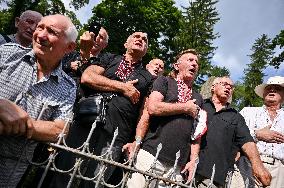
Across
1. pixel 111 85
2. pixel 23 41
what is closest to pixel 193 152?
pixel 111 85

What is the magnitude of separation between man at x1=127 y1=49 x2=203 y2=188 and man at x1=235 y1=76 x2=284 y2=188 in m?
1.43

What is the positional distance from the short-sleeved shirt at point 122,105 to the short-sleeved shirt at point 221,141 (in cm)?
98

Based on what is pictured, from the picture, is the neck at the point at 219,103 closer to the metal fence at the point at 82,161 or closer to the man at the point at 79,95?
the man at the point at 79,95

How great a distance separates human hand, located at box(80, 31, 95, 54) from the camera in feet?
14.8

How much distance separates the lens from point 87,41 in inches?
178

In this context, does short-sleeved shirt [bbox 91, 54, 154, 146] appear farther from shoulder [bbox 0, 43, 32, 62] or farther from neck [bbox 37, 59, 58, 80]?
shoulder [bbox 0, 43, 32, 62]

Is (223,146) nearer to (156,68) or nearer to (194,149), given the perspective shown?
(194,149)

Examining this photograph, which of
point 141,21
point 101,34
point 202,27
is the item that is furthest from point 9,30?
point 202,27

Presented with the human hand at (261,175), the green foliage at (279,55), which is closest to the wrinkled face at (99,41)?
the human hand at (261,175)

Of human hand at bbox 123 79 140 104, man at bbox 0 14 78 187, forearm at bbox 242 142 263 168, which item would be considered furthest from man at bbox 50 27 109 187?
forearm at bbox 242 142 263 168


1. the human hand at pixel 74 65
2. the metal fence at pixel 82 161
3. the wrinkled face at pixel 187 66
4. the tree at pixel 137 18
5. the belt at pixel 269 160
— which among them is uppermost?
the tree at pixel 137 18

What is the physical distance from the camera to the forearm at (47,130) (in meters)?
2.49

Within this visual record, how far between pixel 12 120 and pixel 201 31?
3318 cm

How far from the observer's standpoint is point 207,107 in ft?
15.9
